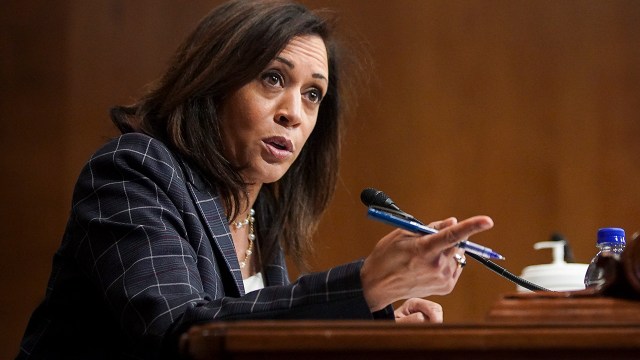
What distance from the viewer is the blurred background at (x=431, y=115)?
2.85 metres

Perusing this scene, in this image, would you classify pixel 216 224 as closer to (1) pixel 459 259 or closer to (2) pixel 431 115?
(1) pixel 459 259

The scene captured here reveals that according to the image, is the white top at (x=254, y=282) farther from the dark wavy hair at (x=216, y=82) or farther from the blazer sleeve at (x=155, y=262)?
the blazer sleeve at (x=155, y=262)

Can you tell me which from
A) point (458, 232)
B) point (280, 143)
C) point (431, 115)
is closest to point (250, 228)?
point (280, 143)

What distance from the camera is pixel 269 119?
5.70ft

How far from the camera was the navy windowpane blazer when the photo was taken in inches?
43.1

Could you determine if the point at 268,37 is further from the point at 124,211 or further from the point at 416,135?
the point at 416,135

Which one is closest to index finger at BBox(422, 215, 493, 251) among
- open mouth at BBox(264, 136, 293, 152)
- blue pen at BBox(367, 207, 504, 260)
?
blue pen at BBox(367, 207, 504, 260)

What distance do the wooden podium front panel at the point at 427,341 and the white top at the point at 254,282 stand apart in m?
1.10

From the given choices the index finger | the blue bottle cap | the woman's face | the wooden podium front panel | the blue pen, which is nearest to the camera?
the wooden podium front panel

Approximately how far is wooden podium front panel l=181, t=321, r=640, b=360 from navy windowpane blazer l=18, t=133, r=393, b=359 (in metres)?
0.33

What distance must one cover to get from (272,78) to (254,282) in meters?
0.42

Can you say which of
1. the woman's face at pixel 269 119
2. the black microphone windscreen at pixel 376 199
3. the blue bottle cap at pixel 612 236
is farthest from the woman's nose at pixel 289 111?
the blue bottle cap at pixel 612 236

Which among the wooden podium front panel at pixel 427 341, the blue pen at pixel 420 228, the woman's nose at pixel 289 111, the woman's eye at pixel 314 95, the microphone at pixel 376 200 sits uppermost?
the woman's eye at pixel 314 95

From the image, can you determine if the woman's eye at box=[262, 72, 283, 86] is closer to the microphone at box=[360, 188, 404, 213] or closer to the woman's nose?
the woman's nose
